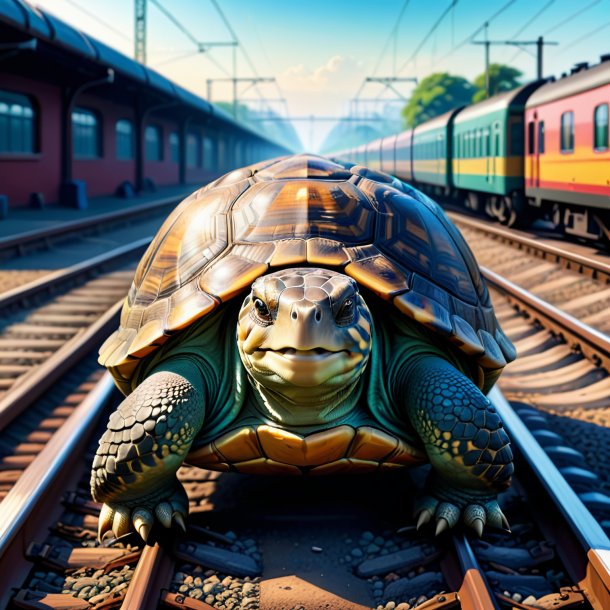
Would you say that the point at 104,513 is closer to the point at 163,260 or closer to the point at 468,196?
the point at 163,260

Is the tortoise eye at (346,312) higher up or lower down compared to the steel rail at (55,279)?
higher up

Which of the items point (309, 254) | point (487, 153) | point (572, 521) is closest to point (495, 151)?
point (487, 153)

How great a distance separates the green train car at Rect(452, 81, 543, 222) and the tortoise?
1363 cm

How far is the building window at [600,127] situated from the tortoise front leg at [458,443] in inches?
371

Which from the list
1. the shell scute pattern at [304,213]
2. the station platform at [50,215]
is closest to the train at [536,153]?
the shell scute pattern at [304,213]

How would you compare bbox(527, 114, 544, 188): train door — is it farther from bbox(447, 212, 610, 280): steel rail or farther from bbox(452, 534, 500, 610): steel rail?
bbox(452, 534, 500, 610): steel rail

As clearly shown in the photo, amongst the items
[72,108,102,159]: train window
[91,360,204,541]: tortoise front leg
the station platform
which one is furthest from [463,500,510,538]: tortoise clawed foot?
[72,108,102,159]: train window

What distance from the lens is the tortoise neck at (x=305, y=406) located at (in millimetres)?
2723

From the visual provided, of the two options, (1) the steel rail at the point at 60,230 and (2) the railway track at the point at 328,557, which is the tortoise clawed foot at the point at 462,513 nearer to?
(2) the railway track at the point at 328,557

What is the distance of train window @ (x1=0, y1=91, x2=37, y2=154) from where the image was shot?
1825cm

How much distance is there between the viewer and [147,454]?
280cm

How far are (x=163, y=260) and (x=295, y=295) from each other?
54.2 inches

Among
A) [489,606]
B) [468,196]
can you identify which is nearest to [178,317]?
[489,606]

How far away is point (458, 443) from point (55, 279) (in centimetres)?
661
